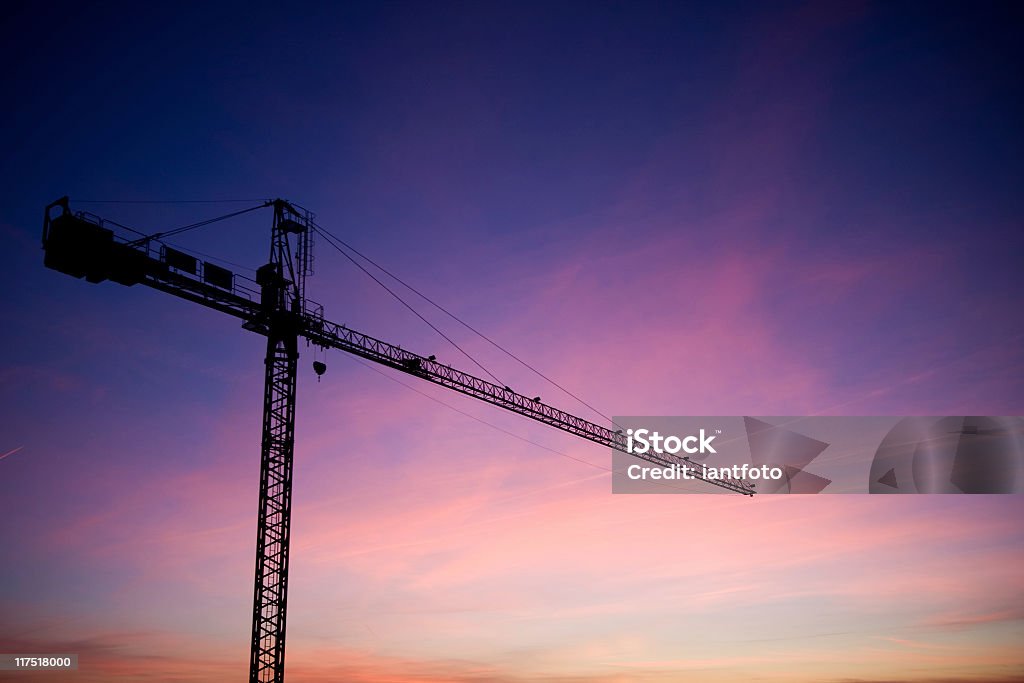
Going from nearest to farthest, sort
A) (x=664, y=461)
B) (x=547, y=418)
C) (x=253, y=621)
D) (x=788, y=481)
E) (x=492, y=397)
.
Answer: (x=253, y=621), (x=492, y=397), (x=547, y=418), (x=788, y=481), (x=664, y=461)

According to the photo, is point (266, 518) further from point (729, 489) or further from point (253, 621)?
point (729, 489)

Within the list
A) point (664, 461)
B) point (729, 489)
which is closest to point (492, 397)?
point (664, 461)

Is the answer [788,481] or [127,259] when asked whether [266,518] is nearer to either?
[127,259]

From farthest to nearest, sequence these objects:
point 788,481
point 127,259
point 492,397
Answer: point 788,481, point 492,397, point 127,259

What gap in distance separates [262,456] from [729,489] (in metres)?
67.7

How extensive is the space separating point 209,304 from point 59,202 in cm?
1132

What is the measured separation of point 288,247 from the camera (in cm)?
6288

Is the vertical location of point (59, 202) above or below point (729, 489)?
above

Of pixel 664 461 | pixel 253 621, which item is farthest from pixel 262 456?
pixel 664 461

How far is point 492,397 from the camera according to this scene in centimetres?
7594

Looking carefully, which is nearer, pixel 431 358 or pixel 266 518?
pixel 266 518

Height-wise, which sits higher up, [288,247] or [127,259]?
[288,247]

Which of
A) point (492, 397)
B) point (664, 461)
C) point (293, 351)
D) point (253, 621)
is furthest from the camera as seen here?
point (664, 461)

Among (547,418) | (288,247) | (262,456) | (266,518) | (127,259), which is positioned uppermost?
(288,247)
